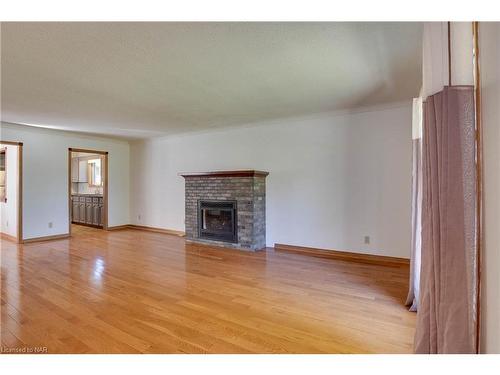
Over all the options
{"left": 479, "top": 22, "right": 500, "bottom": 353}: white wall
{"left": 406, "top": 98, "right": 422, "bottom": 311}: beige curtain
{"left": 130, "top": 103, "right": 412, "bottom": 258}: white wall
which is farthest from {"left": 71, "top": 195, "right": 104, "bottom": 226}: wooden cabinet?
{"left": 479, "top": 22, "right": 500, "bottom": 353}: white wall

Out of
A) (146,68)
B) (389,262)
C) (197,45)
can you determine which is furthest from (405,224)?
(146,68)

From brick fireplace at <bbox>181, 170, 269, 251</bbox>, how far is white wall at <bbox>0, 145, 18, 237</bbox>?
3.46 metres

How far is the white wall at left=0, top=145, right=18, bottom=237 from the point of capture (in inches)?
221

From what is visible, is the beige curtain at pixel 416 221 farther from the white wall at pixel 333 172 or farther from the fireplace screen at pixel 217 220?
the fireplace screen at pixel 217 220

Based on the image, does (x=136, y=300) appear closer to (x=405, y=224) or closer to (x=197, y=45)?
(x=197, y=45)

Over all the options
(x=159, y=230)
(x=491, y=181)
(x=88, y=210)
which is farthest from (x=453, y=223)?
(x=88, y=210)

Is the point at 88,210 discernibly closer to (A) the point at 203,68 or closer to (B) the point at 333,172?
(A) the point at 203,68

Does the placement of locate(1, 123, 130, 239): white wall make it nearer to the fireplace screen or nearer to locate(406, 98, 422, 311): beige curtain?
the fireplace screen

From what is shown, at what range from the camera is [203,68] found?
278 centimetres

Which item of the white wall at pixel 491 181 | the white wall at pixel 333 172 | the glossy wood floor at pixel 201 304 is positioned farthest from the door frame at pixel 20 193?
the white wall at pixel 491 181
